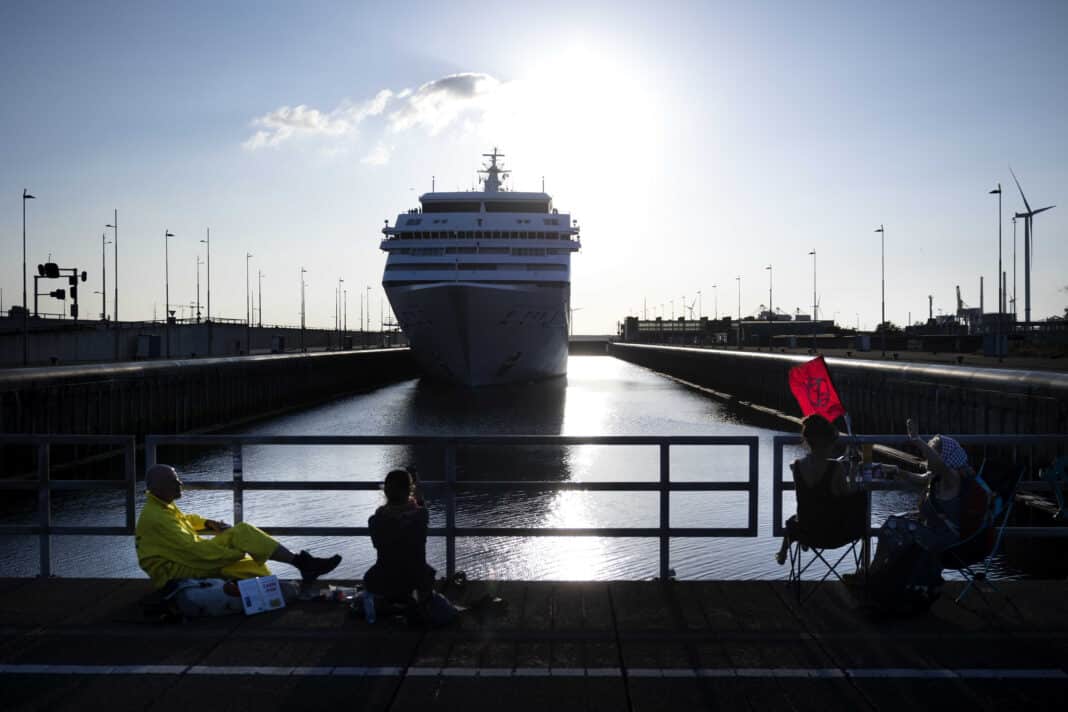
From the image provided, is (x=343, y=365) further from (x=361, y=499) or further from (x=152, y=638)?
(x=152, y=638)

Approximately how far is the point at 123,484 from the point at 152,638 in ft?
6.23

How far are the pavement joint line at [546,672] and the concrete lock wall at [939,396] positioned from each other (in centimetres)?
1460

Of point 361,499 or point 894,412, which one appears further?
point 894,412

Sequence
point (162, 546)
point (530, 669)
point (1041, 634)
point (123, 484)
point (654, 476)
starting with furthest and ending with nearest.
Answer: point (654, 476) < point (123, 484) < point (162, 546) < point (1041, 634) < point (530, 669)

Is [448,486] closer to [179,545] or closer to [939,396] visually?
[179,545]

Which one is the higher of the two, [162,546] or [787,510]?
[162,546]

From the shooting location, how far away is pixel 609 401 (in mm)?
48406

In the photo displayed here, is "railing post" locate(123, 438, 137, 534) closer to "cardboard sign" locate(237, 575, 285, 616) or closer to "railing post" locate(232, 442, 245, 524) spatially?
"railing post" locate(232, 442, 245, 524)

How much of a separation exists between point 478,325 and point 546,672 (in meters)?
39.1

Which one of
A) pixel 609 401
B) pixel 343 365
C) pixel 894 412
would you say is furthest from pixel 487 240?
pixel 894 412

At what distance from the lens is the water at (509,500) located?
1350 cm

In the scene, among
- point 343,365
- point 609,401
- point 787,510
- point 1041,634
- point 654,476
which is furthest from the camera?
point 343,365

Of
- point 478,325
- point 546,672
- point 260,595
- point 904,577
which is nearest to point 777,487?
point 904,577

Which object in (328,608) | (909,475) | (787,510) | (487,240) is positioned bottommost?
(787,510)
